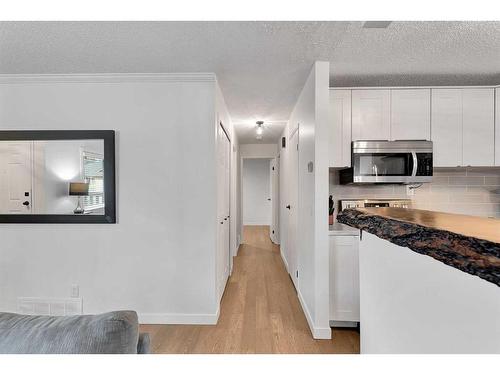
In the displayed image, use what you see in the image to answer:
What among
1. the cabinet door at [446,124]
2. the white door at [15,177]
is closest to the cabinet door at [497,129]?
the cabinet door at [446,124]

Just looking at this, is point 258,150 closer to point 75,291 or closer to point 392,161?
point 392,161

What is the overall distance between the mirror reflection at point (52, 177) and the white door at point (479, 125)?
360 centimetres

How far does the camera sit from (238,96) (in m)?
3.09

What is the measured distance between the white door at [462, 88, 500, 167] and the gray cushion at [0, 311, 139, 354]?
3263 mm

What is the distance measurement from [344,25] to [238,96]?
1527 mm

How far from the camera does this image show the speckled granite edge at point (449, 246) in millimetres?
475

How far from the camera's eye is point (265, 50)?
6.75 feet

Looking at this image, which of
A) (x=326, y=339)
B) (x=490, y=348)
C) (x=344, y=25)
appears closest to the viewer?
(x=490, y=348)

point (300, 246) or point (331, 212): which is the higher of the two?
point (331, 212)

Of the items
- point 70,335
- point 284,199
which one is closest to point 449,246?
point 70,335
